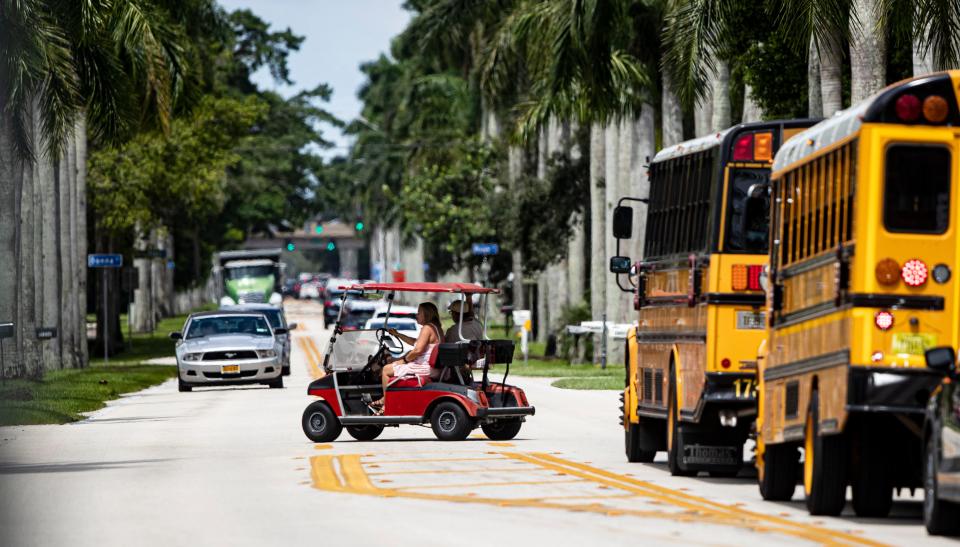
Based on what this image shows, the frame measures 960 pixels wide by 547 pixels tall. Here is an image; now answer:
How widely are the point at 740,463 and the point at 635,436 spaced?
7.25 feet

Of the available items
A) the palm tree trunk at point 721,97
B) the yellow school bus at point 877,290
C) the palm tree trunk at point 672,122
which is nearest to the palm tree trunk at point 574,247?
the palm tree trunk at point 672,122

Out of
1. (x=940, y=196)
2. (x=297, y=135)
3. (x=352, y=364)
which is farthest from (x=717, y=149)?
(x=297, y=135)

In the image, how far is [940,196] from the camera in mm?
13203

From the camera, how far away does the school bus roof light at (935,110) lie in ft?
43.5

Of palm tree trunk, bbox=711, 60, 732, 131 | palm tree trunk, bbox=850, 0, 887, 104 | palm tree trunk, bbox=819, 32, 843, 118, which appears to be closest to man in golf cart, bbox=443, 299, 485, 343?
palm tree trunk, bbox=850, 0, 887, 104

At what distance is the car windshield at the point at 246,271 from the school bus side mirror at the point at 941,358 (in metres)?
81.0

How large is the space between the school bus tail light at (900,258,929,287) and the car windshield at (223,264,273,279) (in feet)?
263

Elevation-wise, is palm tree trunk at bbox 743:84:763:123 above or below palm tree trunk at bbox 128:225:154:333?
above

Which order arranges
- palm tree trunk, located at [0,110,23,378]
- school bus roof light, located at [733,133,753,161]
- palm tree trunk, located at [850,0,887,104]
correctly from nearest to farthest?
1. school bus roof light, located at [733,133,753,161]
2. palm tree trunk, located at [850,0,887,104]
3. palm tree trunk, located at [0,110,23,378]

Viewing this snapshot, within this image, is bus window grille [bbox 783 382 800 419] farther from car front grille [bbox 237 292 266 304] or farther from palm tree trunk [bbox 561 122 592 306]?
car front grille [bbox 237 292 266 304]

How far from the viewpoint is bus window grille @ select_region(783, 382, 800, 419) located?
48.0 ft

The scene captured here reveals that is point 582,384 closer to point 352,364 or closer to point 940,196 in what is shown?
point 352,364

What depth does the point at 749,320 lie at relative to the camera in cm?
1711

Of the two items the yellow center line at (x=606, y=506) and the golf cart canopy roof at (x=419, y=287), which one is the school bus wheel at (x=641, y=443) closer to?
the yellow center line at (x=606, y=506)
